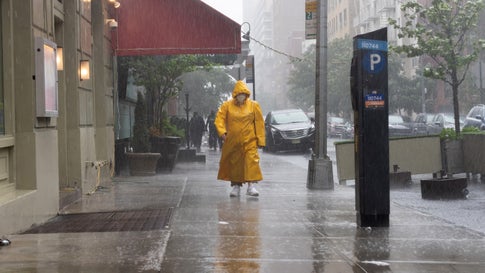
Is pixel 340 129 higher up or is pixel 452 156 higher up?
pixel 340 129

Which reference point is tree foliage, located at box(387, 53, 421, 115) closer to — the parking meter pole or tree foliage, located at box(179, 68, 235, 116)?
tree foliage, located at box(179, 68, 235, 116)

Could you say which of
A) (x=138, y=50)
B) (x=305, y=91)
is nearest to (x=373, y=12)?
(x=305, y=91)

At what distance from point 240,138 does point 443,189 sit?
11.8 feet

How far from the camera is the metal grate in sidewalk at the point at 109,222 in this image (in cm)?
773

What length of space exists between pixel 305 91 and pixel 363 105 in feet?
204

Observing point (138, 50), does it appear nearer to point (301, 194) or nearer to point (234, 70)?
point (301, 194)

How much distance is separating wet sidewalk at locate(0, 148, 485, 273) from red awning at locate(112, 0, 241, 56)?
168 inches

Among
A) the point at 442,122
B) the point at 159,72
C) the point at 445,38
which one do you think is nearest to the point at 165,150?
the point at 159,72

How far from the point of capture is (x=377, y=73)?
7.60 meters

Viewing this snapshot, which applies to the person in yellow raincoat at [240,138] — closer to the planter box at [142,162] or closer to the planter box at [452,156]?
the planter box at [142,162]

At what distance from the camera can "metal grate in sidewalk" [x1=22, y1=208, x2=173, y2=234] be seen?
7730 mm

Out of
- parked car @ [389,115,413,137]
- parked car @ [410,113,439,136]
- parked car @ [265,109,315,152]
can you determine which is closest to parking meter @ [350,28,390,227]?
parked car @ [265,109,315,152]

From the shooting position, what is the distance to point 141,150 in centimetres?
1648

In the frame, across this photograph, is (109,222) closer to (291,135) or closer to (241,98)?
(241,98)
